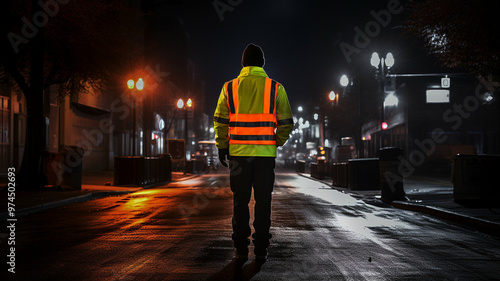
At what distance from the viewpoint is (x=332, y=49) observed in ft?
284

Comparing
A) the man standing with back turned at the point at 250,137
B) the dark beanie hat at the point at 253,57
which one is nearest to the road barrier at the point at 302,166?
the dark beanie hat at the point at 253,57

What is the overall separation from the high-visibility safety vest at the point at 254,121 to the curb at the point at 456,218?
198 inches

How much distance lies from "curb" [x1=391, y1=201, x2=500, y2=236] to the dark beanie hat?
5279mm

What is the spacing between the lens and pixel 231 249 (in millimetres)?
6316

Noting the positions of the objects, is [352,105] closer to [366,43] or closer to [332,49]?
[366,43]

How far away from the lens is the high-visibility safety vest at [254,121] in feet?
19.2

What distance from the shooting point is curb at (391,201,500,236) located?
8.85 meters

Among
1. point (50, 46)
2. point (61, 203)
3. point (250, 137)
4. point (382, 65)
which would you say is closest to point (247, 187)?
point (250, 137)

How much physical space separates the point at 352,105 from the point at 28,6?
44227 mm

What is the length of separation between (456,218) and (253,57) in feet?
20.8

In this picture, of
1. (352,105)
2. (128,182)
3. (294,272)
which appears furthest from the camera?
(352,105)

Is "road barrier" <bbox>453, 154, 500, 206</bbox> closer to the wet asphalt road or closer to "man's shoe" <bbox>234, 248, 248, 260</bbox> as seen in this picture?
the wet asphalt road

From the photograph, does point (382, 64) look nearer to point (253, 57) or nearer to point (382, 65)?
point (382, 65)

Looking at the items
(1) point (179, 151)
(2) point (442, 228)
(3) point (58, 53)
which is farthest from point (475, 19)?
(1) point (179, 151)
